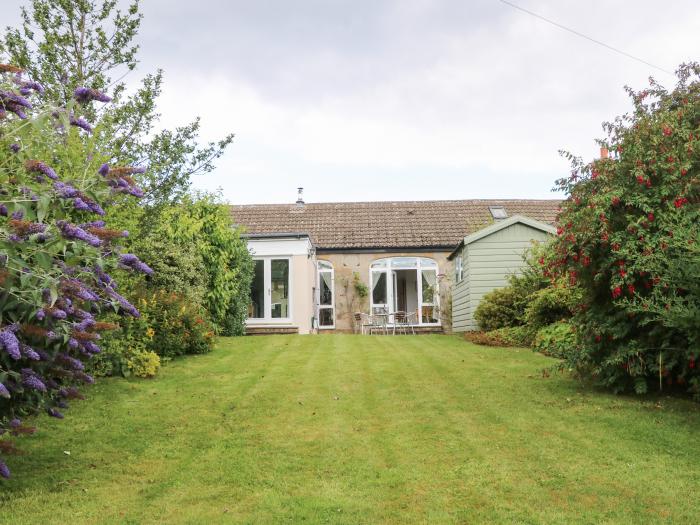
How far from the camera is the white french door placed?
1908 cm

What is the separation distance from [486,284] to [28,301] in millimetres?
14425

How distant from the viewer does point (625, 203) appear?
7.33 metres

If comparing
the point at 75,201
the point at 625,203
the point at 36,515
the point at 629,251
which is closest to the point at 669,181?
the point at 625,203

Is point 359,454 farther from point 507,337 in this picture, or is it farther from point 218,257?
point 218,257

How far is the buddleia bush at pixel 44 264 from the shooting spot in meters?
3.56

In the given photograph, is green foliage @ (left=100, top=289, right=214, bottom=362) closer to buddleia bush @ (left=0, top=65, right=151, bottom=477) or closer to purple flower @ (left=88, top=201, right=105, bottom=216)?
buddleia bush @ (left=0, top=65, right=151, bottom=477)

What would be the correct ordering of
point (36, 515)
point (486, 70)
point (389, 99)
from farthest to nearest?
point (389, 99) < point (486, 70) < point (36, 515)

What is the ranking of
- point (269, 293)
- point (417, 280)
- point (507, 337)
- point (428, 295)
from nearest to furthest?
point (507, 337) → point (269, 293) → point (428, 295) → point (417, 280)

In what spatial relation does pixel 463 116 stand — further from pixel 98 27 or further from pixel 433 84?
pixel 98 27

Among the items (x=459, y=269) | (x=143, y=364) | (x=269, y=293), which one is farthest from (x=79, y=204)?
(x=459, y=269)

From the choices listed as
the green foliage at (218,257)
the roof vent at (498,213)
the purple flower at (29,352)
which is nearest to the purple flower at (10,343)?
the purple flower at (29,352)

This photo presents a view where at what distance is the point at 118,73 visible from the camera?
9898 millimetres

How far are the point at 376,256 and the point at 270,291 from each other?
18.0 feet

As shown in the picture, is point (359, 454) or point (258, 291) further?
point (258, 291)
